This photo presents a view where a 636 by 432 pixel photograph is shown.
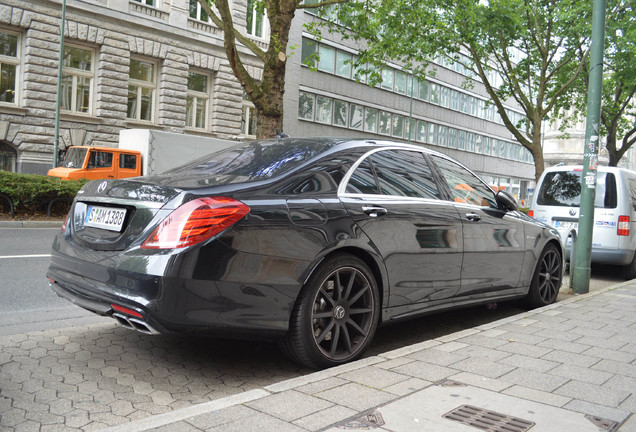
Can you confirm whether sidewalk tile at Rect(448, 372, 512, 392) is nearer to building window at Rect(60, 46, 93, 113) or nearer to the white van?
the white van

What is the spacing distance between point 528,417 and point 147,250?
2.18m

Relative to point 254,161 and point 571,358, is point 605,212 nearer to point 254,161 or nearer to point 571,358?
point 571,358

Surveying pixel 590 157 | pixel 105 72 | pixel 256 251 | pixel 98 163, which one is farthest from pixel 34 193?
pixel 256 251

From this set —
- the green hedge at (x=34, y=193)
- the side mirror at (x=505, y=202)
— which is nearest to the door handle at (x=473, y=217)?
the side mirror at (x=505, y=202)

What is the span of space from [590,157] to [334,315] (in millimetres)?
5406

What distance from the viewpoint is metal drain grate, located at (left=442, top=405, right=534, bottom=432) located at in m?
2.80

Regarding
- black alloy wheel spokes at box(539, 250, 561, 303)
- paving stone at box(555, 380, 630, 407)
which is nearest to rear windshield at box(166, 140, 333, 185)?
paving stone at box(555, 380, 630, 407)

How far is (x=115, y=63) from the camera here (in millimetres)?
24094

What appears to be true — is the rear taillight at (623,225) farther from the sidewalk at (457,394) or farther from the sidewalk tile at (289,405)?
the sidewalk tile at (289,405)

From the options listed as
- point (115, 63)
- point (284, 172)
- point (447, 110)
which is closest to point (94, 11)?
point (115, 63)

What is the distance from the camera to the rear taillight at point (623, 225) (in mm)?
9633

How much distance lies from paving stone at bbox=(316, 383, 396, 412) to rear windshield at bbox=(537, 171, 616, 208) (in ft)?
25.5

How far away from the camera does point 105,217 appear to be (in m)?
3.66

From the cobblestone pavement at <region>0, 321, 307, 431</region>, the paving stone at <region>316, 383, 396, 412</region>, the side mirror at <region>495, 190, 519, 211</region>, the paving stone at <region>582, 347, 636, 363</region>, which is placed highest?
the side mirror at <region>495, 190, 519, 211</region>
